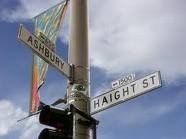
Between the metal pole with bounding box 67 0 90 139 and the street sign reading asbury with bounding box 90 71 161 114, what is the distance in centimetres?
17

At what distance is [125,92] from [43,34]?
1.90 metres

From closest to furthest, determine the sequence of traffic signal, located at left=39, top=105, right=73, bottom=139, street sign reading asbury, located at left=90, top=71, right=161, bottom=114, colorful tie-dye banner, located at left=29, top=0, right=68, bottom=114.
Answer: traffic signal, located at left=39, top=105, right=73, bottom=139 → street sign reading asbury, located at left=90, top=71, right=161, bottom=114 → colorful tie-dye banner, located at left=29, top=0, right=68, bottom=114

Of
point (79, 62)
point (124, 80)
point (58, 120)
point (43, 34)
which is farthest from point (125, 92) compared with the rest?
point (43, 34)

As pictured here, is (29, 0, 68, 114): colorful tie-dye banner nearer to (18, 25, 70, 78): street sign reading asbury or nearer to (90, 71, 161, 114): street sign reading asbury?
(18, 25, 70, 78): street sign reading asbury

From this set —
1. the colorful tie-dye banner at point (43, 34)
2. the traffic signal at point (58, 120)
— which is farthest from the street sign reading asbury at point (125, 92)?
the colorful tie-dye banner at point (43, 34)

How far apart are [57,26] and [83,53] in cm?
106

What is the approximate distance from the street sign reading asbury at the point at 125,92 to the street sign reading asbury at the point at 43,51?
27.7 inches

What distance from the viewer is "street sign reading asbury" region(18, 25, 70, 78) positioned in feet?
21.3

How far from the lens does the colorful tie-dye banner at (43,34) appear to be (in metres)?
7.38

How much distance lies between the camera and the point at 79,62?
720 cm

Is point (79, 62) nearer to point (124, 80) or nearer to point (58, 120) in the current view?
point (124, 80)

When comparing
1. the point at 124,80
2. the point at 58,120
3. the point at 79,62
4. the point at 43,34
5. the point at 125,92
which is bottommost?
the point at 58,120

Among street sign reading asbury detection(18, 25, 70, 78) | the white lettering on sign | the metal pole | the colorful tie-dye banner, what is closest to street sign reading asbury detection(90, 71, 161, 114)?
the white lettering on sign

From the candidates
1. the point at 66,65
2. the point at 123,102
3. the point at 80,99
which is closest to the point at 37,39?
the point at 66,65
